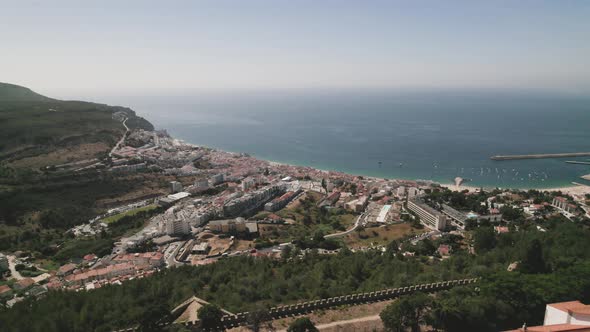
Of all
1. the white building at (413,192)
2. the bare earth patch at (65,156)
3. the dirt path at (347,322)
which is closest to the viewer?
the dirt path at (347,322)

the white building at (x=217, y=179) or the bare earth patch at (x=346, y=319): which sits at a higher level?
the bare earth patch at (x=346, y=319)

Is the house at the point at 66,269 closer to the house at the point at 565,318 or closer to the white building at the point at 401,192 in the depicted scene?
the house at the point at 565,318

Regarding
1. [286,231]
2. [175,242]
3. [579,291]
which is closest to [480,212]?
[286,231]

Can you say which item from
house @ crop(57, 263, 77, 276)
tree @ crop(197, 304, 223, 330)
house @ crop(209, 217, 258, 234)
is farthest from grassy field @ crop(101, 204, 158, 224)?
tree @ crop(197, 304, 223, 330)

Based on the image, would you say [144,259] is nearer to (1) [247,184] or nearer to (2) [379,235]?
(2) [379,235]

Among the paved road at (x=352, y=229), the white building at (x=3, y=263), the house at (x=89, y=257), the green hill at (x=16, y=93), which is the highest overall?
the green hill at (x=16, y=93)

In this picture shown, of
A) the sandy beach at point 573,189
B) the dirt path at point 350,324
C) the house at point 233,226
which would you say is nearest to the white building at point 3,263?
the house at point 233,226
